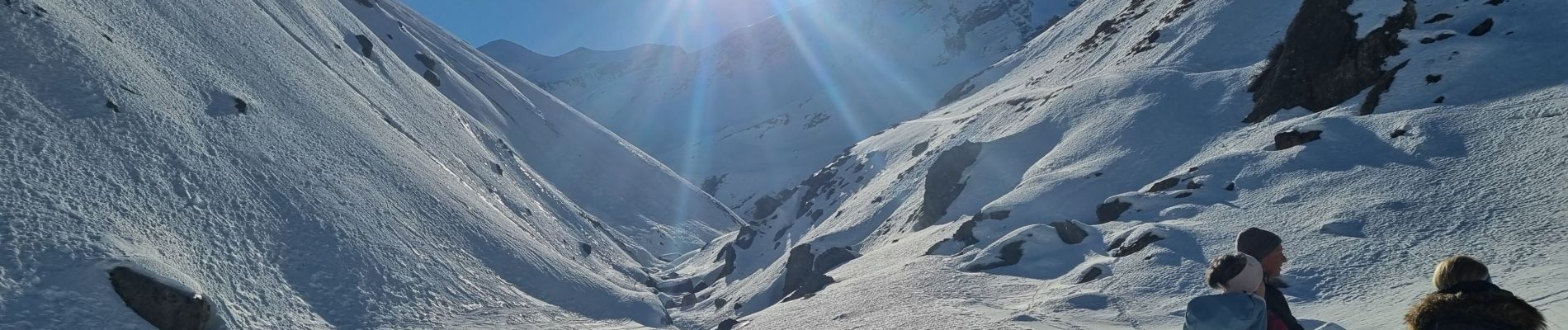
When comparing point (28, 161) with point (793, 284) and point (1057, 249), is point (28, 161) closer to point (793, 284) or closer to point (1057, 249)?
point (1057, 249)

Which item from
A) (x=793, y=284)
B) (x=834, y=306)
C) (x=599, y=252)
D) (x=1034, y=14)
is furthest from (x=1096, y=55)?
(x=1034, y=14)

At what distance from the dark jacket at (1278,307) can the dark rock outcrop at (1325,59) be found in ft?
95.0

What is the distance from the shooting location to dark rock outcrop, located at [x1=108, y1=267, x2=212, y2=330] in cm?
1524

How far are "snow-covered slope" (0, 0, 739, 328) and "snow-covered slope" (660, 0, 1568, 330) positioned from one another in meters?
10.9

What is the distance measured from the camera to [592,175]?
77375 mm

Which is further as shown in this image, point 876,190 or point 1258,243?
point 876,190

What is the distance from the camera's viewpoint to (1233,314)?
468 centimetres

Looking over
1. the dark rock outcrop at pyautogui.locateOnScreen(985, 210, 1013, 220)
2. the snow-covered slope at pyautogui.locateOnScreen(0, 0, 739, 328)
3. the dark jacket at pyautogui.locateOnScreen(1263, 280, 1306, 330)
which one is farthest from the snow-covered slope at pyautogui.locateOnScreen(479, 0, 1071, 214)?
the dark jacket at pyautogui.locateOnScreen(1263, 280, 1306, 330)

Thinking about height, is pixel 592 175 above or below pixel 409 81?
below

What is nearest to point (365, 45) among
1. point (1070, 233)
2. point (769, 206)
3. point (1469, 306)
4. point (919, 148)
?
point (919, 148)

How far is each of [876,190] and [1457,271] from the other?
2062 inches

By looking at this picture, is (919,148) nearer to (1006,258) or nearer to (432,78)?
(1006,258)

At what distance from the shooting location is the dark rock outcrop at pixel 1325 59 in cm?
2919

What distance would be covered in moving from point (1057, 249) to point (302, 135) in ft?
90.1
